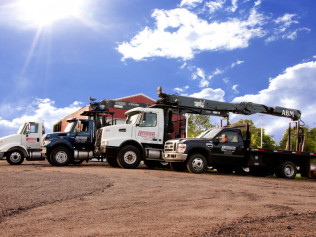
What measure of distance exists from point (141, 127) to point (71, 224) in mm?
11212

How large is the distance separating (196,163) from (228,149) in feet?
5.64

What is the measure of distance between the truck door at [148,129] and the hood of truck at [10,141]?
24.5ft

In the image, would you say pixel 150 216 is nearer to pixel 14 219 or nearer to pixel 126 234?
pixel 126 234

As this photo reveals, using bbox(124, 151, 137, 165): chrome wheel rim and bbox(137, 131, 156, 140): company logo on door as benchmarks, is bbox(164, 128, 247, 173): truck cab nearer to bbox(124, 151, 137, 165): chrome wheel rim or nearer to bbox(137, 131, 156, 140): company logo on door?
bbox(137, 131, 156, 140): company logo on door

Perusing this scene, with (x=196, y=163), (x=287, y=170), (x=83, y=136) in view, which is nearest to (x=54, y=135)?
(x=83, y=136)

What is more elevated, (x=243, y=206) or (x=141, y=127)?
(x=141, y=127)

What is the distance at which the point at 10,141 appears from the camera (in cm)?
1809

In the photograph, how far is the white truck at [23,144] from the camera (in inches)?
706

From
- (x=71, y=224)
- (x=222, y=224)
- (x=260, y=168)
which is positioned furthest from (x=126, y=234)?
(x=260, y=168)

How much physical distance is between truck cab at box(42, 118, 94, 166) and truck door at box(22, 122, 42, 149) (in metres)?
1.55

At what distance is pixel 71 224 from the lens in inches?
180

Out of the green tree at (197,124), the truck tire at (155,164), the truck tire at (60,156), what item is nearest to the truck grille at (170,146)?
the truck tire at (155,164)

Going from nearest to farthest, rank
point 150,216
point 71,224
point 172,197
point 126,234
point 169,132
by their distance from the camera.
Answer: point 126,234 → point 71,224 → point 150,216 → point 172,197 → point 169,132

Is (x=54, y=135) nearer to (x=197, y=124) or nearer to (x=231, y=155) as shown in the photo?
(x=231, y=155)
